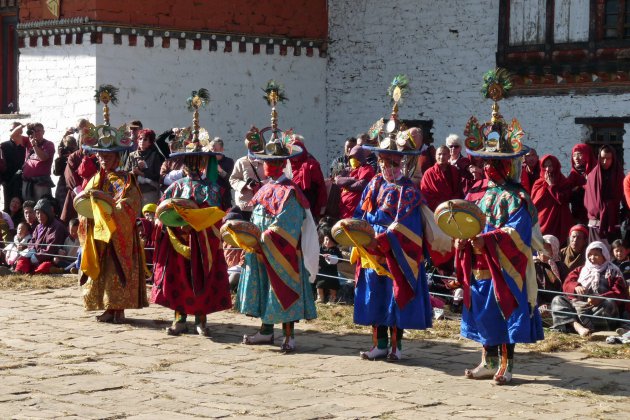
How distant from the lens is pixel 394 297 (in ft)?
30.8

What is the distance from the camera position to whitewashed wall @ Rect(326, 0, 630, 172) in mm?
17359

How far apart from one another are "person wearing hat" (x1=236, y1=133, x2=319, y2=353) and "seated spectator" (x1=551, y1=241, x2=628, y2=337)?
2312 mm

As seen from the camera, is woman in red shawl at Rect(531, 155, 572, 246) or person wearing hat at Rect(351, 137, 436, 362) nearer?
person wearing hat at Rect(351, 137, 436, 362)

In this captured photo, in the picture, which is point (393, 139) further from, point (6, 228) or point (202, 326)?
point (6, 228)

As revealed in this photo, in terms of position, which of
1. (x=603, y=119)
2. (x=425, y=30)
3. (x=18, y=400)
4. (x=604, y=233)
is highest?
(x=425, y=30)

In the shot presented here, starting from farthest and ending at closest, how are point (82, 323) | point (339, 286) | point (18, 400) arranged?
1. point (339, 286)
2. point (82, 323)
3. point (18, 400)

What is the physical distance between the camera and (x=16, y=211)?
1605 centimetres

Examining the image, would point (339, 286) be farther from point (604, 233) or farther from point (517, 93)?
point (517, 93)

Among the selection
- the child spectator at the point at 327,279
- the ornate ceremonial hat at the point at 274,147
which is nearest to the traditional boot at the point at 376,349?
the ornate ceremonial hat at the point at 274,147

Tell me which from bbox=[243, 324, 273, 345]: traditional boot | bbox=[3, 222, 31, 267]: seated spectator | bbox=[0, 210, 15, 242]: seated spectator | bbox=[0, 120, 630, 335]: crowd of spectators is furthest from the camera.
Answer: bbox=[0, 210, 15, 242]: seated spectator

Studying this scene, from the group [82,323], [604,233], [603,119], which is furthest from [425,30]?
[82,323]

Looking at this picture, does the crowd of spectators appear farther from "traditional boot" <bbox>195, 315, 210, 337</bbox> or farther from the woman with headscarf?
"traditional boot" <bbox>195, 315, 210, 337</bbox>

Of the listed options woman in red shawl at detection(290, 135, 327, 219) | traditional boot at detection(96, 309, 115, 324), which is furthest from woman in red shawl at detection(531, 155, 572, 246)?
traditional boot at detection(96, 309, 115, 324)

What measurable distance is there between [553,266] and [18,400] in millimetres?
5348
